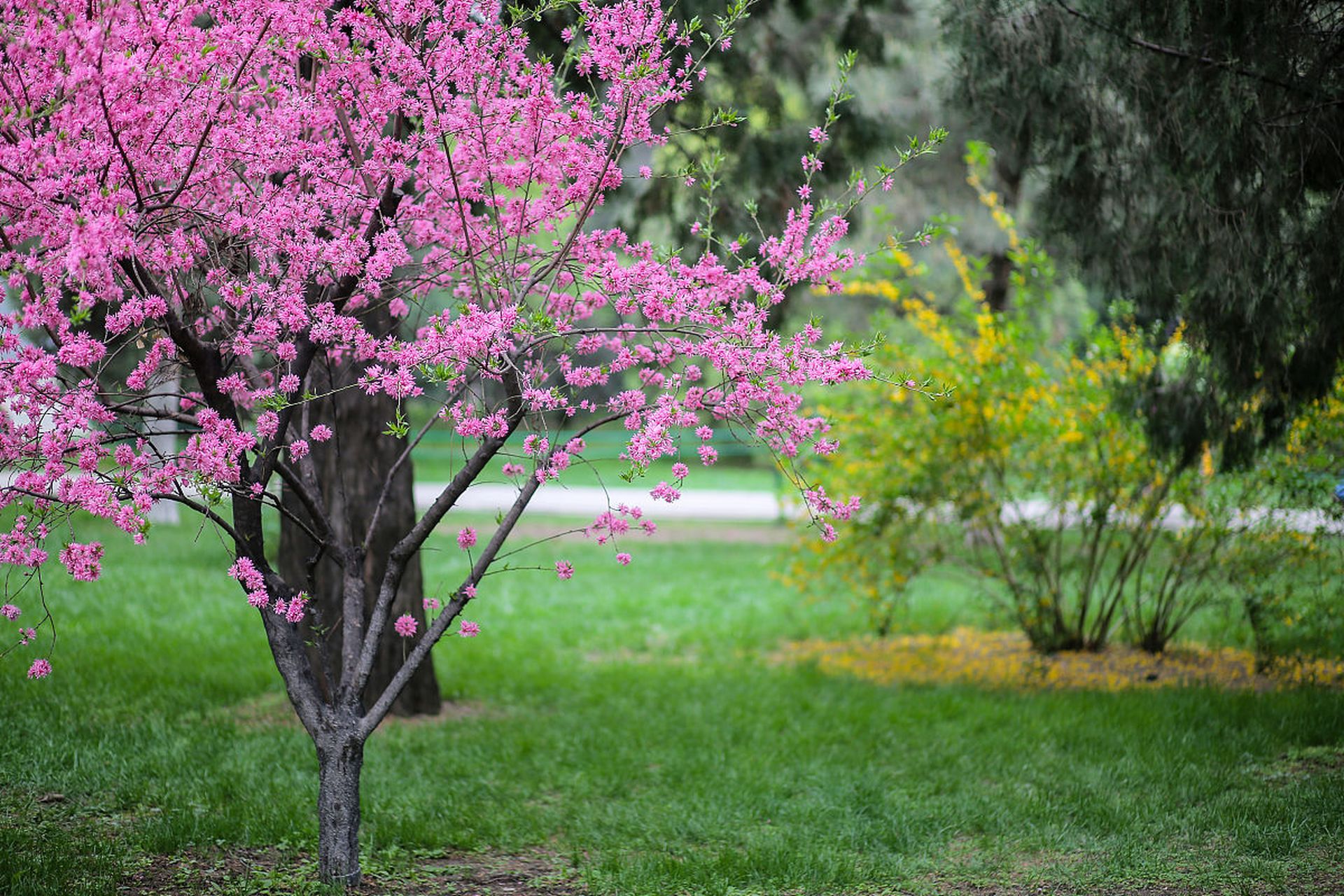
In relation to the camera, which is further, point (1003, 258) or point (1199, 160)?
point (1003, 258)

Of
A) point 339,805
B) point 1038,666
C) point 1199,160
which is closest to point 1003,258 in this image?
point 1038,666

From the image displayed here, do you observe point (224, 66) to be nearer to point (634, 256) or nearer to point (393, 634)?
point (634, 256)

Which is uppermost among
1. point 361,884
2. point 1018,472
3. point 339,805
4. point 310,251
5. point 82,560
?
point 310,251

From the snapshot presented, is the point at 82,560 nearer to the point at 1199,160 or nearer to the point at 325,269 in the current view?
the point at 325,269

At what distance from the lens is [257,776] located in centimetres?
500

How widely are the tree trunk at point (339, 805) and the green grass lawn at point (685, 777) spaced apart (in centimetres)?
13

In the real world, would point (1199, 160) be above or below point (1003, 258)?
below

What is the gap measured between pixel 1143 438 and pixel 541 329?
4.68m

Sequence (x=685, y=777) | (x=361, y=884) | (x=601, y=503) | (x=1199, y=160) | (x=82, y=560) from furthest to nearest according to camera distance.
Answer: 1. (x=601, y=503)
2. (x=685, y=777)
3. (x=1199, y=160)
4. (x=361, y=884)
5. (x=82, y=560)

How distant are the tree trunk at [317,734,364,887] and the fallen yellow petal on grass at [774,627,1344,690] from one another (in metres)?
4.41

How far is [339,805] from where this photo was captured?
3.83m

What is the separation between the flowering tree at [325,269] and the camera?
3244 mm

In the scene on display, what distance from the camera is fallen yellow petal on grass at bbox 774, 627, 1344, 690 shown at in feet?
22.3

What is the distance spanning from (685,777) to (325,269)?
117 inches
